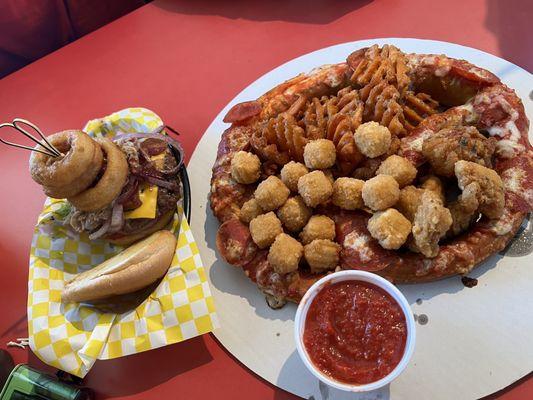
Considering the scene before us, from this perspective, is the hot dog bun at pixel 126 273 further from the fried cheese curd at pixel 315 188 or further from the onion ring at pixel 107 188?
the fried cheese curd at pixel 315 188

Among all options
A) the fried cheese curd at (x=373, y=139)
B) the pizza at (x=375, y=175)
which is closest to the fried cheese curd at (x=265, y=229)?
the pizza at (x=375, y=175)

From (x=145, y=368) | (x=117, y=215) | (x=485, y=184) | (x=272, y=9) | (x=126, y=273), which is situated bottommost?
(x=145, y=368)

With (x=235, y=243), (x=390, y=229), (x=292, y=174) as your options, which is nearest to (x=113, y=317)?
(x=235, y=243)

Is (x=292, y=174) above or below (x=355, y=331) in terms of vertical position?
above

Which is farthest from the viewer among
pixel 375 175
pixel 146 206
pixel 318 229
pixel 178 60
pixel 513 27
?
pixel 178 60

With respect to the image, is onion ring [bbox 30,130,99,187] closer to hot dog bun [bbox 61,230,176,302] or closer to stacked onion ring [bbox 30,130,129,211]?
stacked onion ring [bbox 30,130,129,211]

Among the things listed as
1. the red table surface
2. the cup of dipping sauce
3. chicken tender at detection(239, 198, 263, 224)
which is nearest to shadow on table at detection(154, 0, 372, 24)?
the red table surface

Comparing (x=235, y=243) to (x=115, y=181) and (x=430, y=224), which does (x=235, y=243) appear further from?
(x=430, y=224)
